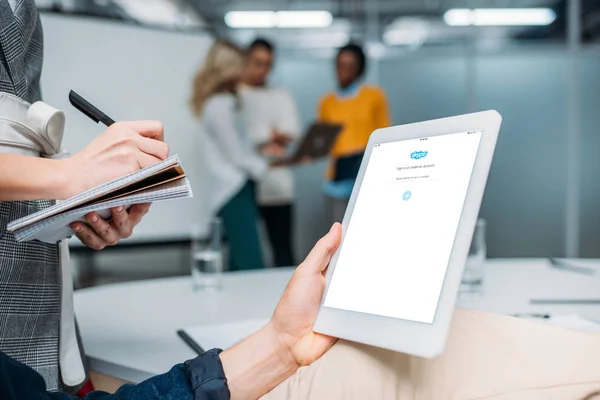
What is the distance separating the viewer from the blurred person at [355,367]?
0.65 meters

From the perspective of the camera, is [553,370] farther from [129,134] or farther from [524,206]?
[524,206]

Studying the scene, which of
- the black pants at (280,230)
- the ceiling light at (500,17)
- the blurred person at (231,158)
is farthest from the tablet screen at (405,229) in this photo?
the ceiling light at (500,17)

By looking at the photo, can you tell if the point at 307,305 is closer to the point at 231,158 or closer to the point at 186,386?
the point at 186,386

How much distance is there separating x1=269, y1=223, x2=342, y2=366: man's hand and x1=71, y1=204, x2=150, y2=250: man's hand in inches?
11.6

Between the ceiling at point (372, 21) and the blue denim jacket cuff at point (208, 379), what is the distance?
407cm

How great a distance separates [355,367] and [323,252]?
139 mm

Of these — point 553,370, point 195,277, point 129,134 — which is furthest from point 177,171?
point 195,277

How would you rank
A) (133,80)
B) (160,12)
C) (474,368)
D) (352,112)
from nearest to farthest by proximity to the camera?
(474,368)
(352,112)
(133,80)
(160,12)

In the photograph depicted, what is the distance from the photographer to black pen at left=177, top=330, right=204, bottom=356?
0.99 metres

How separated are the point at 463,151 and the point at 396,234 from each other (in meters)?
0.11

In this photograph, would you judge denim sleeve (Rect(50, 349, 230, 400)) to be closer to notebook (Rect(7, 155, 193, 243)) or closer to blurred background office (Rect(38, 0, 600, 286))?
notebook (Rect(7, 155, 193, 243))

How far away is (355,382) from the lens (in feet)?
2.31

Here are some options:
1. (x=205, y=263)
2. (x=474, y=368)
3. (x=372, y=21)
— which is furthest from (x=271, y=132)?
(x=474, y=368)

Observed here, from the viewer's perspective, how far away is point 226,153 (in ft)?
10.5
